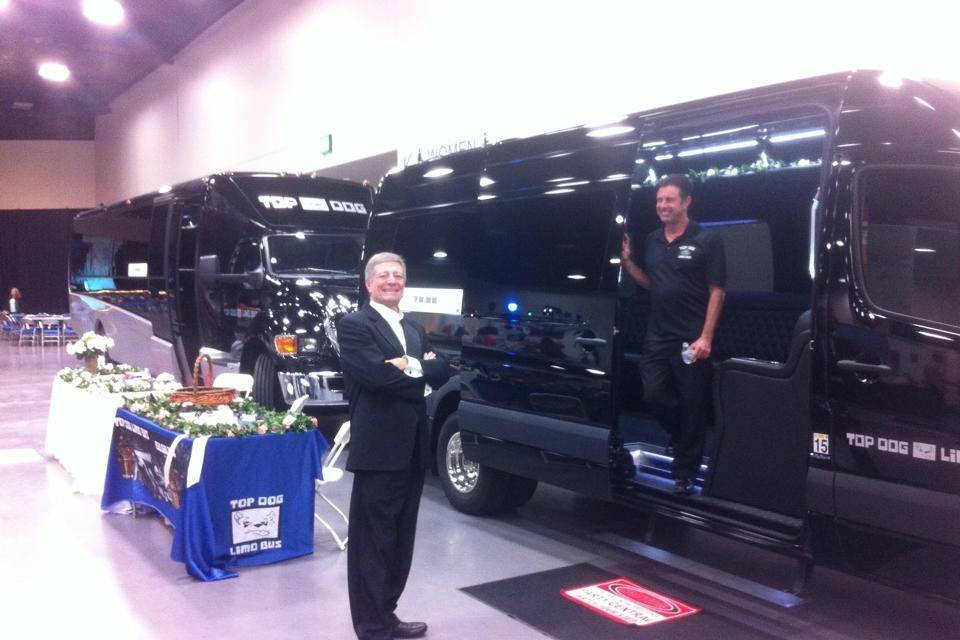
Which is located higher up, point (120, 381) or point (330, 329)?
point (330, 329)

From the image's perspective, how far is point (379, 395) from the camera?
3.47 metres

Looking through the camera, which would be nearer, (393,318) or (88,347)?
(393,318)

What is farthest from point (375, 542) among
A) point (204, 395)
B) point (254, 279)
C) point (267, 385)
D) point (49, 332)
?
point (49, 332)

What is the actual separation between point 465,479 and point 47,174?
80.8ft

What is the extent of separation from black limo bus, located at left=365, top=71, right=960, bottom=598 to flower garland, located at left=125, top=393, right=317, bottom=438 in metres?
1.15

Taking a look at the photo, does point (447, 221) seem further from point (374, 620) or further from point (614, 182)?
point (374, 620)

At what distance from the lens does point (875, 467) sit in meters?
3.28

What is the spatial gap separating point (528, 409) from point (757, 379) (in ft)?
4.39

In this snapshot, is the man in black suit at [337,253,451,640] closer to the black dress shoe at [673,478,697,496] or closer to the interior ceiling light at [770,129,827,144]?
the black dress shoe at [673,478,697,496]

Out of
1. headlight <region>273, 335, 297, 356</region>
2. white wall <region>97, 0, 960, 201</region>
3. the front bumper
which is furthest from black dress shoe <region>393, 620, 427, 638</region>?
headlight <region>273, 335, 297, 356</region>

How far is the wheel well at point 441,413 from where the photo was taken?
5.79 metres

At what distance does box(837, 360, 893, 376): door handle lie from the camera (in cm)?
325

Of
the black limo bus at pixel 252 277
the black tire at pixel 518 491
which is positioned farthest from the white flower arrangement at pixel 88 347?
the black tire at pixel 518 491

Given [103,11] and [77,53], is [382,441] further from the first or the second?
[77,53]
